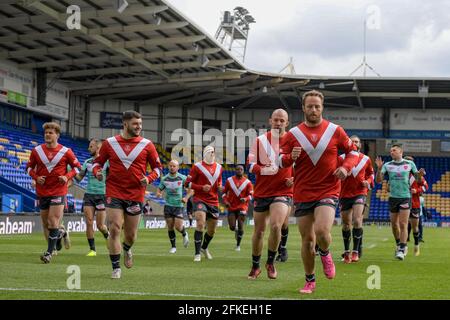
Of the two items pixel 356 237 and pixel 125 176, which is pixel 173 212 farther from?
pixel 125 176

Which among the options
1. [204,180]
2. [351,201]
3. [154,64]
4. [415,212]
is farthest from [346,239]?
[154,64]

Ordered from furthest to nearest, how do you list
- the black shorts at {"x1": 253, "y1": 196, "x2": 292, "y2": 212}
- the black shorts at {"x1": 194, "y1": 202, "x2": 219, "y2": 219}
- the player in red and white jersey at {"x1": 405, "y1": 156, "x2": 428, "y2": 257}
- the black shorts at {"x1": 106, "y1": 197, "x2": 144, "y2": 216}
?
the player in red and white jersey at {"x1": 405, "y1": 156, "x2": 428, "y2": 257} → the black shorts at {"x1": 194, "y1": 202, "x2": 219, "y2": 219} → the black shorts at {"x1": 253, "y1": 196, "x2": 292, "y2": 212} → the black shorts at {"x1": 106, "y1": 197, "x2": 144, "y2": 216}

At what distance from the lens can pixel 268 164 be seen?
11.3 m

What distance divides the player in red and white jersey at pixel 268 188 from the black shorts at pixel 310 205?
1.72 m

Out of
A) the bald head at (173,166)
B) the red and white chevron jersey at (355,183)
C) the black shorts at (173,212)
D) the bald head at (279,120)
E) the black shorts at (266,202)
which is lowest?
the black shorts at (173,212)

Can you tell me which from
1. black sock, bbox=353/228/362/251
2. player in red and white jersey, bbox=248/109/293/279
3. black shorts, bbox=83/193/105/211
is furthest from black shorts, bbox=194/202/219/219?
player in red and white jersey, bbox=248/109/293/279

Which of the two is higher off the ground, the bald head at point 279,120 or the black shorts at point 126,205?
the bald head at point 279,120

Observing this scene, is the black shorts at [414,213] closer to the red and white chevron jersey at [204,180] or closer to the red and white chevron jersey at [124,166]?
the red and white chevron jersey at [204,180]

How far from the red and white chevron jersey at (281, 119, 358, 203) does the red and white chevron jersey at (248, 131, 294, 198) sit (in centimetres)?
185

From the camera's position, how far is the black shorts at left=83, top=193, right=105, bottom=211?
16797 millimetres

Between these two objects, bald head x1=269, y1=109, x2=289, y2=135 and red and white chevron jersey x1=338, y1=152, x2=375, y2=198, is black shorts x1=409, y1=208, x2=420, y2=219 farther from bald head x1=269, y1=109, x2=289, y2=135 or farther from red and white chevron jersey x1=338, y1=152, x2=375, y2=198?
bald head x1=269, y1=109, x2=289, y2=135

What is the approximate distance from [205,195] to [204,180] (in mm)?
350

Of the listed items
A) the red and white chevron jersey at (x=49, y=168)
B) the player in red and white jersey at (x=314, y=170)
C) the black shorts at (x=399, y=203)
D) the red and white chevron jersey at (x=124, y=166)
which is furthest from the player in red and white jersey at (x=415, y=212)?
the player in red and white jersey at (x=314, y=170)

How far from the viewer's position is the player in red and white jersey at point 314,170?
9.16 metres
